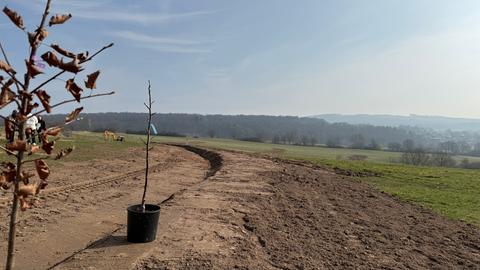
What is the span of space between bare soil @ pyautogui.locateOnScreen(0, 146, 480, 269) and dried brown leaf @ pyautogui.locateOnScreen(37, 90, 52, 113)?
294cm

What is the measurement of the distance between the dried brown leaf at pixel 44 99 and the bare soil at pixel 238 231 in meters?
2.94

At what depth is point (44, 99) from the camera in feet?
8.93

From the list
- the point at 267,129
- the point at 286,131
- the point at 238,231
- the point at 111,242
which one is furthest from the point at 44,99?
the point at 267,129

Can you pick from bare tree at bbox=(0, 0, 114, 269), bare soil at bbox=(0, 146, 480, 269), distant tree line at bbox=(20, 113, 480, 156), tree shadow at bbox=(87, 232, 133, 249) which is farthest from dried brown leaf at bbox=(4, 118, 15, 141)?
distant tree line at bbox=(20, 113, 480, 156)

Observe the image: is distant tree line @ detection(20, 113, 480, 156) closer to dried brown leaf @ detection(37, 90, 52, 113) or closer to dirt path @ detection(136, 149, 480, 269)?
dirt path @ detection(136, 149, 480, 269)

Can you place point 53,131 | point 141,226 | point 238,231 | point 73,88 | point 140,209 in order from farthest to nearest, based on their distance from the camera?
point 238,231
point 140,209
point 141,226
point 53,131
point 73,88

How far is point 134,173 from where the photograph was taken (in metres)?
15.1

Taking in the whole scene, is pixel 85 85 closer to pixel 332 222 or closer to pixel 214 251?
pixel 214 251

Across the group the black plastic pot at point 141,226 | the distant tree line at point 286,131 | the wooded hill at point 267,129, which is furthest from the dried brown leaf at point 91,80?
the wooded hill at point 267,129

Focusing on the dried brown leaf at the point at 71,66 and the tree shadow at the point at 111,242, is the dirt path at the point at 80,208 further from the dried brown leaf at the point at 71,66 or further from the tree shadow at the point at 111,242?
the dried brown leaf at the point at 71,66

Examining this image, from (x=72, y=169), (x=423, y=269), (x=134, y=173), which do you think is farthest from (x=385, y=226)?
(x=72, y=169)

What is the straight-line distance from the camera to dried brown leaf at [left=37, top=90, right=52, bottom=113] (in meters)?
2.71

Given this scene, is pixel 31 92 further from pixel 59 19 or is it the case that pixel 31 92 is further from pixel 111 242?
pixel 111 242

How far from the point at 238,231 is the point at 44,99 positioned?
16.5 ft
